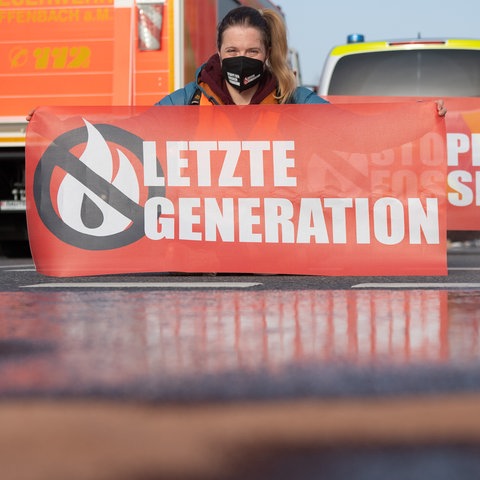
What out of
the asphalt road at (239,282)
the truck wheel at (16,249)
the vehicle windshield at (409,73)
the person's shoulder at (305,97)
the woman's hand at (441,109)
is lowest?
the asphalt road at (239,282)

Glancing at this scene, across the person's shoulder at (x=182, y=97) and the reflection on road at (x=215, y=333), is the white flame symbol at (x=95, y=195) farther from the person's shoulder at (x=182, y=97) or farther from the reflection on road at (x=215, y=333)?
the reflection on road at (x=215, y=333)

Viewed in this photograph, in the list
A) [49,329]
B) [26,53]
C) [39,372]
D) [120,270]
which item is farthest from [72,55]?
[39,372]

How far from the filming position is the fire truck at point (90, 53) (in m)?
10.2

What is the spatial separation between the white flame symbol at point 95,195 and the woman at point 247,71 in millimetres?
673

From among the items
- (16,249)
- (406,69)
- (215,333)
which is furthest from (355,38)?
(215,333)

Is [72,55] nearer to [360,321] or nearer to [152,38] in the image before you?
[152,38]

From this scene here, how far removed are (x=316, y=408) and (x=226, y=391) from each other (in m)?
0.23

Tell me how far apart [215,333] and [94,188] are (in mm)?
3799

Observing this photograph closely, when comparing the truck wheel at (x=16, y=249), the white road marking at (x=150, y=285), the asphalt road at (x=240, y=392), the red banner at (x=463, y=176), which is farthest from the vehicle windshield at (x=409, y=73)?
the asphalt road at (x=240, y=392)

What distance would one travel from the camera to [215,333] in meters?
3.40

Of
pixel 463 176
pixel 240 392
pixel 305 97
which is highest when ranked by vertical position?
pixel 305 97

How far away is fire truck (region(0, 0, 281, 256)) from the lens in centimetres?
1016

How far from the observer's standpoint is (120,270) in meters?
6.95

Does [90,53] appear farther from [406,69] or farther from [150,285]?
[150,285]
